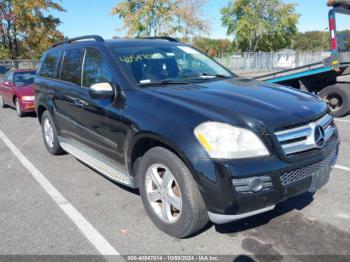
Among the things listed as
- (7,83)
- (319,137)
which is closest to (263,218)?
(319,137)

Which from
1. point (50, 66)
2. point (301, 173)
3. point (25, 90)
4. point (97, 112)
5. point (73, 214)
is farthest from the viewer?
point (25, 90)

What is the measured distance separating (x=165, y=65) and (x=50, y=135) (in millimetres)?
2868

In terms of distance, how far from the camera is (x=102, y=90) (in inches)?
147

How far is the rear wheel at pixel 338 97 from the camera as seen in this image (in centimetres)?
890

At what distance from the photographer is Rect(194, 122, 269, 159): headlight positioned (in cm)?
283

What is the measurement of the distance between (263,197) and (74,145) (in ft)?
9.99

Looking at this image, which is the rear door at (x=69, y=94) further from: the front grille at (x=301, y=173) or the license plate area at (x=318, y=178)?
the license plate area at (x=318, y=178)

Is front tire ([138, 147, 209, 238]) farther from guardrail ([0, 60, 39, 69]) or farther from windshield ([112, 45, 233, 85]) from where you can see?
guardrail ([0, 60, 39, 69])

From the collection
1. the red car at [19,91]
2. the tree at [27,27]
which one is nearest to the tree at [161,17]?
the tree at [27,27]

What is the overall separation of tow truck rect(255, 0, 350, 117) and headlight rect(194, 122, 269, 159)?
6.29 metres

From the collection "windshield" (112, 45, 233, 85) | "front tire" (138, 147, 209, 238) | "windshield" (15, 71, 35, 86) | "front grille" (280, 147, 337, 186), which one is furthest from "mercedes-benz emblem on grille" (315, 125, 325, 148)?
"windshield" (15, 71, 35, 86)

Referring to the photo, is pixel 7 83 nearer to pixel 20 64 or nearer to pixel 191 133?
pixel 191 133

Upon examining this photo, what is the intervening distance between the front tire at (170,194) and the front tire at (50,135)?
2.84 m

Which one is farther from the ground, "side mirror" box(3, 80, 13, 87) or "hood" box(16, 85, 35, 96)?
"side mirror" box(3, 80, 13, 87)
